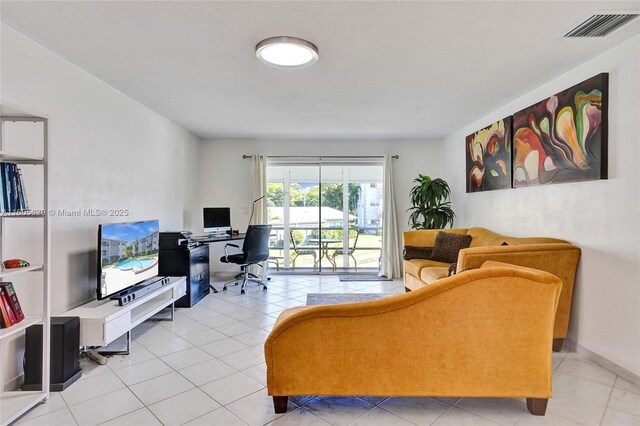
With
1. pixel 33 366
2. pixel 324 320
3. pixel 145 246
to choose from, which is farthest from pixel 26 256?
pixel 324 320

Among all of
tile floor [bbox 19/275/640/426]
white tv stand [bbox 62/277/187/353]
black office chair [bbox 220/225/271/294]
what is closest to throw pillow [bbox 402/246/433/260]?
tile floor [bbox 19/275/640/426]

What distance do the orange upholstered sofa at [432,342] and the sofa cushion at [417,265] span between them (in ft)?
7.28

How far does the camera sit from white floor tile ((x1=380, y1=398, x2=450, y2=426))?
1987 millimetres

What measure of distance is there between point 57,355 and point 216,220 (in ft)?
10.7

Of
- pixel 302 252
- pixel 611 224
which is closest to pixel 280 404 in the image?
pixel 611 224

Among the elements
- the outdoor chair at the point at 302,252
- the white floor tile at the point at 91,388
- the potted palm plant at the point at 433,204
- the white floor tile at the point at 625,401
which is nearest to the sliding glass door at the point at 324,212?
the outdoor chair at the point at 302,252

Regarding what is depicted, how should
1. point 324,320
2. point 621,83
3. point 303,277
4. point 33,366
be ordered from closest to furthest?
1. point 324,320
2. point 33,366
3. point 621,83
4. point 303,277

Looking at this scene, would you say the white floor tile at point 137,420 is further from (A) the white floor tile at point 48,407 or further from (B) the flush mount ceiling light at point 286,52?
(B) the flush mount ceiling light at point 286,52

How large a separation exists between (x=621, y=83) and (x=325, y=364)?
293cm

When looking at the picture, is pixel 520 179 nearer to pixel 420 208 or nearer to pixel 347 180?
pixel 420 208

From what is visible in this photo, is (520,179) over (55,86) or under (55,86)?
under

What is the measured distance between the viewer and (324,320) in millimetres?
1900

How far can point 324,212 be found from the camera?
6.42 metres

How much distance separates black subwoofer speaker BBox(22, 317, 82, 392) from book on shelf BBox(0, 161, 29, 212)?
85 cm
